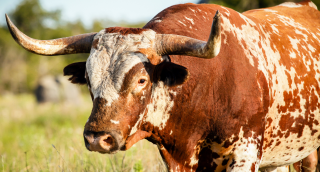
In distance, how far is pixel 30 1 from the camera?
44.7 meters

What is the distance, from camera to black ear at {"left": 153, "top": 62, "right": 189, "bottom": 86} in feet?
9.10

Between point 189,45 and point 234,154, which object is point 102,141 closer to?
point 189,45

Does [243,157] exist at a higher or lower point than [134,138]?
lower

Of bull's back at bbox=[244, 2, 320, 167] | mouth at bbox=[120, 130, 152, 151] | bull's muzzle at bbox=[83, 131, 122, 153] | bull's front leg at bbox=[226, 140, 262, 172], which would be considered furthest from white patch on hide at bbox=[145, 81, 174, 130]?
bull's back at bbox=[244, 2, 320, 167]

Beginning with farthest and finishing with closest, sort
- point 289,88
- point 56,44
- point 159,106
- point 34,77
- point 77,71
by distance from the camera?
point 34,77 → point 289,88 → point 77,71 → point 56,44 → point 159,106

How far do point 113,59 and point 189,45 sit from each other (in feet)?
2.03

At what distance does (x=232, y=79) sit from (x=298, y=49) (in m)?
1.24

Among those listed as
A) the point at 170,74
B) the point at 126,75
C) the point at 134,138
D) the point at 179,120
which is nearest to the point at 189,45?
the point at 170,74

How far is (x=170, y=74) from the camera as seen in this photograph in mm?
2877

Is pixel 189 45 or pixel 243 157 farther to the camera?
pixel 243 157

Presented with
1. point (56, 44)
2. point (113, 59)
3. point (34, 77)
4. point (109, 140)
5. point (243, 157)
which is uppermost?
point (113, 59)

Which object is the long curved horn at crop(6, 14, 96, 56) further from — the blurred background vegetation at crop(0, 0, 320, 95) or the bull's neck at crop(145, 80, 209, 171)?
the blurred background vegetation at crop(0, 0, 320, 95)

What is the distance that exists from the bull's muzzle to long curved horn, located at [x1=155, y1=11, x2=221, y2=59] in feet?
2.69

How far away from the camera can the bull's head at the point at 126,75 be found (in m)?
2.56
